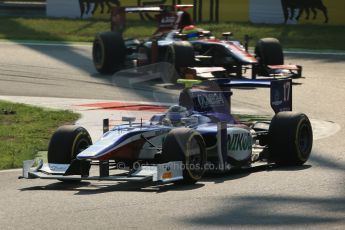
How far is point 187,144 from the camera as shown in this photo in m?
10.5

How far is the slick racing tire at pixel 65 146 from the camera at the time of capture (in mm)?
10992

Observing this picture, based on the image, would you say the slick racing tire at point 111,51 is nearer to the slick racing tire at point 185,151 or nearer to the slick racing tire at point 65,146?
the slick racing tire at point 65,146

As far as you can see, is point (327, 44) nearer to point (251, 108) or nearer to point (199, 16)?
point (199, 16)

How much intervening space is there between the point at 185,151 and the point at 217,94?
1.76 metres

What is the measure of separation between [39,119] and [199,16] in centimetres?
1543

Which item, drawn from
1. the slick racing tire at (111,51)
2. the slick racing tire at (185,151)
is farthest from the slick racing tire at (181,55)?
the slick racing tire at (185,151)

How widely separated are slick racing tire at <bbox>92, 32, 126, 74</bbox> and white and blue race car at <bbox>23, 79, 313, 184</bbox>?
1046 centimetres

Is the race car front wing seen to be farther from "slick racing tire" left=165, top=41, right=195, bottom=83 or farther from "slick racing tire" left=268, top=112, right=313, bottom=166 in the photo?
"slick racing tire" left=165, top=41, right=195, bottom=83

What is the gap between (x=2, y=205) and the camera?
9.69 metres

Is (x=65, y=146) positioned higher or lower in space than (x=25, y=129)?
higher

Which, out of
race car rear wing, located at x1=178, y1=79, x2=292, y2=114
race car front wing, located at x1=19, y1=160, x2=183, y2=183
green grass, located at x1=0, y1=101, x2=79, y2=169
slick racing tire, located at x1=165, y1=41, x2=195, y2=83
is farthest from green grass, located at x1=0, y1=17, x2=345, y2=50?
race car front wing, located at x1=19, y1=160, x2=183, y2=183

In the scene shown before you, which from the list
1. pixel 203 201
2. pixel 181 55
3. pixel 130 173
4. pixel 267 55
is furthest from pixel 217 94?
pixel 267 55

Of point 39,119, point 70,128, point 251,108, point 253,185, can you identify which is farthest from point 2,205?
point 251,108

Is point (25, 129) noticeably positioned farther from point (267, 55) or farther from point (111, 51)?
point (267, 55)
